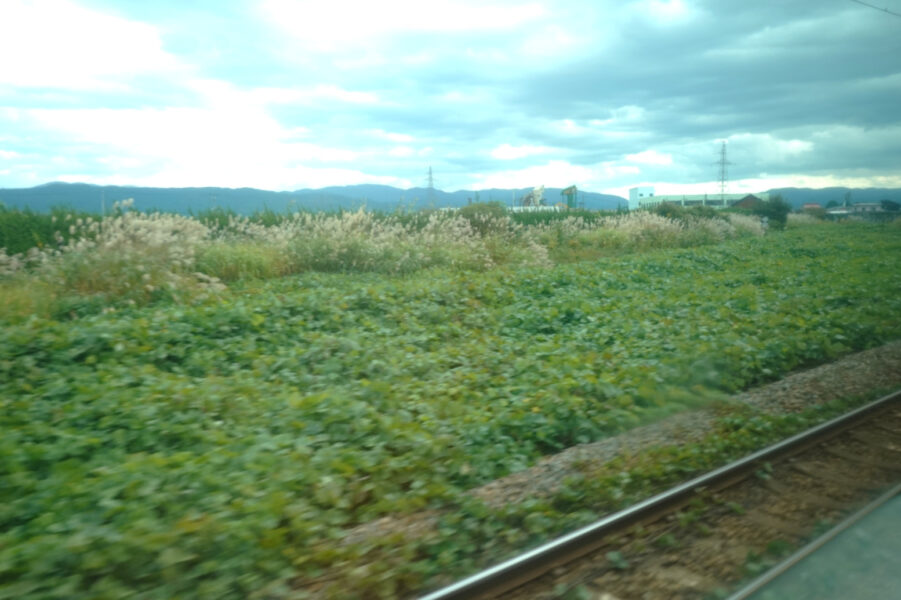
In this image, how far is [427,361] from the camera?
8773 mm

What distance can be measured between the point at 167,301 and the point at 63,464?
7268 millimetres

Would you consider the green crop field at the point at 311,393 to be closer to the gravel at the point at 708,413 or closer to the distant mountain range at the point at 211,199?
the gravel at the point at 708,413

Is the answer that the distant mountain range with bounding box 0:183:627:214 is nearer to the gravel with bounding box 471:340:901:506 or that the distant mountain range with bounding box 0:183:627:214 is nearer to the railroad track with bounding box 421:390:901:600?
the gravel with bounding box 471:340:901:506

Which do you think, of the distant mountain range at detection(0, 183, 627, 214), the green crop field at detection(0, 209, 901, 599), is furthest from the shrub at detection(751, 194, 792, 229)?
the green crop field at detection(0, 209, 901, 599)

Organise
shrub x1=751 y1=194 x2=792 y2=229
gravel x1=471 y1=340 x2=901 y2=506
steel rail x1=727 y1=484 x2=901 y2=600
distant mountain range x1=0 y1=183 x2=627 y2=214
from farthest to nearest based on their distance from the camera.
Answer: shrub x1=751 y1=194 x2=792 y2=229 → distant mountain range x1=0 y1=183 x2=627 y2=214 → gravel x1=471 y1=340 x2=901 y2=506 → steel rail x1=727 y1=484 x2=901 y2=600

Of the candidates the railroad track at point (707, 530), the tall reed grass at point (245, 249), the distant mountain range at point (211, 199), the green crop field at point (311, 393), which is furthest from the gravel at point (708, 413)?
the distant mountain range at point (211, 199)

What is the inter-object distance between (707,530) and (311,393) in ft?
14.1

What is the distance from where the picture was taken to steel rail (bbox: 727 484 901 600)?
390 centimetres

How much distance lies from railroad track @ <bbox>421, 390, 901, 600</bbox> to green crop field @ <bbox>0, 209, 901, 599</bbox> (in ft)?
1.21

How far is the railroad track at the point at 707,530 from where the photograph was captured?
13.7 feet

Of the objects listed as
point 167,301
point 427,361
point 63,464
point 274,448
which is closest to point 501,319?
point 427,361

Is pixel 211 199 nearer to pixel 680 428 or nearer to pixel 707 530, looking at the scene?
pixel 680 428

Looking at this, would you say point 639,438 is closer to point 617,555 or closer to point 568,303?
point 617,555

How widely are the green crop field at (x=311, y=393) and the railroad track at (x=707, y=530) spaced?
0.37 meters
